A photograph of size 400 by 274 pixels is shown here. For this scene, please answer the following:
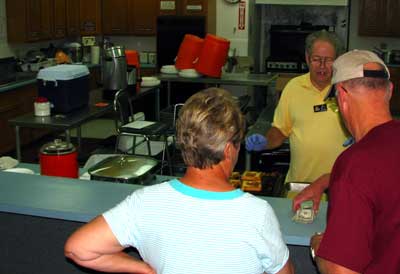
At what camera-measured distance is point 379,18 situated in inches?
307

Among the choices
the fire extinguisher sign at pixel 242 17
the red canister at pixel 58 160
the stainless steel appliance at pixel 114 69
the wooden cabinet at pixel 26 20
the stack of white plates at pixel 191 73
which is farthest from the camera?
the fire extinguisher sign at pixel 242 17

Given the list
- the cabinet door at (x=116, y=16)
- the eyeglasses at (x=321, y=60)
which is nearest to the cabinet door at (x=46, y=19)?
the cabinet door at (x=116, y=16)

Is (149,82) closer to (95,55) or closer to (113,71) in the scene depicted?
(113,71)

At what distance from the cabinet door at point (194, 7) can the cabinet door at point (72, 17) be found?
1563 mm

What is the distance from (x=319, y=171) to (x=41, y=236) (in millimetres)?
1353

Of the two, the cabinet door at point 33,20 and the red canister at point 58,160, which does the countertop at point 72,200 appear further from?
the cabinet door at point 33,20

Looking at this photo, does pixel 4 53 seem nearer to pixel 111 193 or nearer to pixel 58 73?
pixel 58 73

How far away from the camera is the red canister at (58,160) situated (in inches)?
93.8

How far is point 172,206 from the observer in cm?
132

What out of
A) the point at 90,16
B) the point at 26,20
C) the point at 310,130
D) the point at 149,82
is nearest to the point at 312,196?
the point at 310,130

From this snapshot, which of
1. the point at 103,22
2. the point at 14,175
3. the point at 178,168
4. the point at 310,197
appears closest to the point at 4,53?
the point at 103,22

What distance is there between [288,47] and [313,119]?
5.24 m

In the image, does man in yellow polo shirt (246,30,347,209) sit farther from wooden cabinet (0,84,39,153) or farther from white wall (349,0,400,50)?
white wall (349,0,400,50)

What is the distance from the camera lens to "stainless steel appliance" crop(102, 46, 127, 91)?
5.21m
